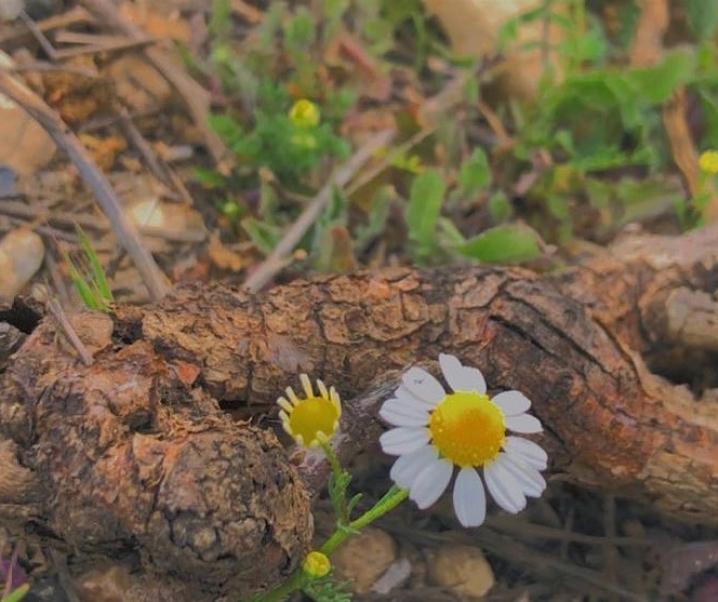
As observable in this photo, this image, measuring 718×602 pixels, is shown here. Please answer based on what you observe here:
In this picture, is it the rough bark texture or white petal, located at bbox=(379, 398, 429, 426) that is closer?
the rough bark texture

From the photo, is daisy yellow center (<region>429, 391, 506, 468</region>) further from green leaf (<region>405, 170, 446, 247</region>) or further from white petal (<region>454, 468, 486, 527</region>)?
green leaf (<region>405, 170, 446, 247</region>)

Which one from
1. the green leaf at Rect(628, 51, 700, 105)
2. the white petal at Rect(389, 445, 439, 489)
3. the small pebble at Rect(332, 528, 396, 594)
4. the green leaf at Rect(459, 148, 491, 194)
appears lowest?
the small pebble at Rect(332, 528, 396, 594)

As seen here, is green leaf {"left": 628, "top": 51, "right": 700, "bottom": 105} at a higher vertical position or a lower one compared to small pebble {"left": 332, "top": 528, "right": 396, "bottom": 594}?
higher

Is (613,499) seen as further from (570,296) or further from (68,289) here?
(68,289)

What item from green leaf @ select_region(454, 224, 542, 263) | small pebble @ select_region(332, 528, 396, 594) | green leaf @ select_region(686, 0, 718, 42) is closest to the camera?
small pebble @ select_region(332, 528, 396, 594)

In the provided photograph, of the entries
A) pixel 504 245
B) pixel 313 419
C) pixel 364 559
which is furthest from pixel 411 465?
pixel 504 245

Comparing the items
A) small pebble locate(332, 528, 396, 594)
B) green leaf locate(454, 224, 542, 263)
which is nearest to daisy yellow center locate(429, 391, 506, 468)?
small pebble locate(332, 528, 396, 594)

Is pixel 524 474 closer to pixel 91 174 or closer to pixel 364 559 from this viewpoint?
pixel 364 559

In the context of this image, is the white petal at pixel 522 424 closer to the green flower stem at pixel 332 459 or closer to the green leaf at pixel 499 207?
the green flower stem at pixel 332 459
